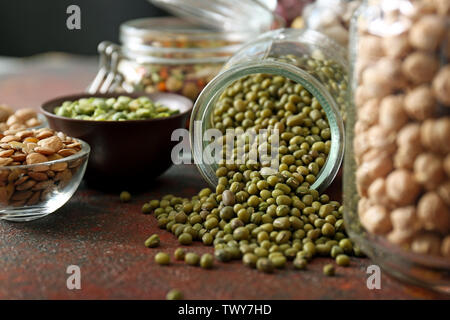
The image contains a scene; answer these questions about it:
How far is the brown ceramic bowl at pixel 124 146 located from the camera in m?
1.24

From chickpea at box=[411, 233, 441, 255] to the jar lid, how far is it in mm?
1101

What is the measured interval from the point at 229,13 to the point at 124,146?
0.78 meters

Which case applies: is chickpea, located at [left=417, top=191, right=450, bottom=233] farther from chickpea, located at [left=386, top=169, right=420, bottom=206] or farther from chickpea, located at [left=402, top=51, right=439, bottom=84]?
chickpea, located at [left=402, top=51, right=439, bottom=84]

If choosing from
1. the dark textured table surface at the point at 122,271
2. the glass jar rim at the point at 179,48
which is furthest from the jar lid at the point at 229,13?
the dark textured table surface at the point at 122,271

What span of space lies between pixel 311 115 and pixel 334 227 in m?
0.30

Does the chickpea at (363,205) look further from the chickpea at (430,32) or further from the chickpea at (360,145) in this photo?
the chickpea at (430,32)

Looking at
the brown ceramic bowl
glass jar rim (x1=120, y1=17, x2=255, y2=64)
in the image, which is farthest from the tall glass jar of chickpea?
glass jar rim (x1=120, y1=17, x2=255, y2=64)

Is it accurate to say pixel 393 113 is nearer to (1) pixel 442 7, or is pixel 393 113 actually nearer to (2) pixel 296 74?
(1) pixel 442 7

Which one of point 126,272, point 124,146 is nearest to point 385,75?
point 126,272

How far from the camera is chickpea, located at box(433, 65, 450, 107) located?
75 cm

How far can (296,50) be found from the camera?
1.32 metres

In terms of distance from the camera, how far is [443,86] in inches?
29.5

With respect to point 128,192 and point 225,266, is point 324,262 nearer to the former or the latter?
point 225,266

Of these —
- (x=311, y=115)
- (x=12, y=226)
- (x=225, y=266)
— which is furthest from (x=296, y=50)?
(x=12, y=226)
